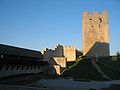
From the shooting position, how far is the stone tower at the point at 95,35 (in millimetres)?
51031

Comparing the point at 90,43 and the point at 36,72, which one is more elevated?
the point at 90,43

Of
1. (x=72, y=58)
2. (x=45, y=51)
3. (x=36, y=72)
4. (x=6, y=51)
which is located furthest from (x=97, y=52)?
(x=6, y=51)

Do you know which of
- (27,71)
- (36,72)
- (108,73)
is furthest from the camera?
(108,73)

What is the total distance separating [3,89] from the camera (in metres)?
12.3

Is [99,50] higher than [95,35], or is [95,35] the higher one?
[95,35]

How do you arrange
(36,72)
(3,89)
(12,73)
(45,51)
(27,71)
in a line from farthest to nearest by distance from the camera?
(45,51) → (36,72) → (27,71) → (12,73) → (3,89)

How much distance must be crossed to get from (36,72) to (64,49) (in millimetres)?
21143

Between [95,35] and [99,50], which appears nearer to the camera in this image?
[99,50]

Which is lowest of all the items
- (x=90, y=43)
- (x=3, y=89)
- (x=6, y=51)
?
(x=3, y=89)

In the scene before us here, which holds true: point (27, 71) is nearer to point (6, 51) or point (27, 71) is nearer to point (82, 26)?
point (6, 51)

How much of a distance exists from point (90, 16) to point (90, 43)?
6.14m

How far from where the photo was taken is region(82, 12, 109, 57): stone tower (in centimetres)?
5103

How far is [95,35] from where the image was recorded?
52156 millimetres

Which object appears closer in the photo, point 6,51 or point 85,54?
point 6,51
